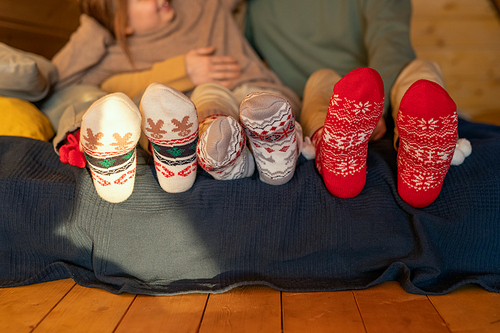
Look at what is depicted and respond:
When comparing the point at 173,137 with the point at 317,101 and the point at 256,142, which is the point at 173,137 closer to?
the point at 256,142

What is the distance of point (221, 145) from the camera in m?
0.62

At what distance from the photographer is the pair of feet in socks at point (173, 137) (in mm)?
603

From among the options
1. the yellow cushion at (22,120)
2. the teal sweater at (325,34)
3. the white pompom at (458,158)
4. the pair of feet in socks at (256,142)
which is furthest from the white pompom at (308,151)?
the yellow cushion at (22,120)

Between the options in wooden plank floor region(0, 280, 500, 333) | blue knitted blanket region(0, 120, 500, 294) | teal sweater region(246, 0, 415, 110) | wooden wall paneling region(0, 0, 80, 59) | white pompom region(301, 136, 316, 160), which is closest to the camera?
wooden plank floor region(0, 280, 500, 333)

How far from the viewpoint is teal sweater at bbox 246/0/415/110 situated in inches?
42.6

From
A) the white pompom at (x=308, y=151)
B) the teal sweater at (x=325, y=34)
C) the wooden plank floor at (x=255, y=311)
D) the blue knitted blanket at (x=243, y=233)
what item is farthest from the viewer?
the teal sweater at (x=325, y=34)

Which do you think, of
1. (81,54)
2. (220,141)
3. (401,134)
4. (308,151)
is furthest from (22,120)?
(401,134)

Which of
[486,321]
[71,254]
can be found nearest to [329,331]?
[486,321]

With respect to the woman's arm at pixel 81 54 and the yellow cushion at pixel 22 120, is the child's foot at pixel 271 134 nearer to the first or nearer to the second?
the yellow cushion at pixel 22 120

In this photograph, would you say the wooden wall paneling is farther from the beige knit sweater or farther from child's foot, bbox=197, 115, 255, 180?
child's foot, bbox=197, 115, 255, 180

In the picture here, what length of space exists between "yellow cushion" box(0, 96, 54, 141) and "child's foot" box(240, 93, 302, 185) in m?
0.59

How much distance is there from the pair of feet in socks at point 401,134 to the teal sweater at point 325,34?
1.43 feet

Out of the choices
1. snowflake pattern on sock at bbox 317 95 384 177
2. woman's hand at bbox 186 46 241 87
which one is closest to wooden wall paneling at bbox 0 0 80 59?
woman's hand at bbox 186 46 241 87

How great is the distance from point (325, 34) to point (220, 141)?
0.84 metres
